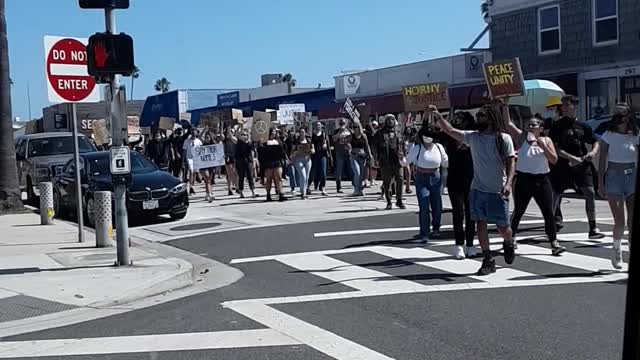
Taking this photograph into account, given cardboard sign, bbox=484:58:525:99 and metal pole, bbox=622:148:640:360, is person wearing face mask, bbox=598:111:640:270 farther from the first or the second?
metal pole, bbox=622:148:640:360

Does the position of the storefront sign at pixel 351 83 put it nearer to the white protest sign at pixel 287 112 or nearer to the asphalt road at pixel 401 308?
the white protest sign at pixel 287 112

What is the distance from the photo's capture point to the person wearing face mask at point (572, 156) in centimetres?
1158

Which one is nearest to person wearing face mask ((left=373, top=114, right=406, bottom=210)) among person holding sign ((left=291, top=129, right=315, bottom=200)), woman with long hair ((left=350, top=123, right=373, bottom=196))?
woman with long hair ((left=350, top=123, right=373, bottom=196))

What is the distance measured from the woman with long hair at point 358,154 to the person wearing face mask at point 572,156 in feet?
29.4

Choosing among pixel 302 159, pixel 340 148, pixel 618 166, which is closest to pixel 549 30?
pixel 340 148

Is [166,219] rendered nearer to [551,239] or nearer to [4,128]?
[4,128]

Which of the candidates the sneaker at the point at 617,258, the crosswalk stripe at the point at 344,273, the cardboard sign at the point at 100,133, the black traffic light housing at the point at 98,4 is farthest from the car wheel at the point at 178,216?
the cardboard sign at the point at 100,133

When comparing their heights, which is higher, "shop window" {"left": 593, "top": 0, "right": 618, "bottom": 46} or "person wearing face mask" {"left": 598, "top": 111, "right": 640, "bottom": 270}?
"shop window" {"left": 593, "top": 0, "right": 618, "bottom": 46}

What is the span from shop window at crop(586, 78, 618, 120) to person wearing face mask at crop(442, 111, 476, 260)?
15.4m

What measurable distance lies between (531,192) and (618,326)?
3678 mm

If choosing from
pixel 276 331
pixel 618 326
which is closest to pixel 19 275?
pixel 276 331

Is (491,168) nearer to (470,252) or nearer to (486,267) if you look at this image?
(486,267)

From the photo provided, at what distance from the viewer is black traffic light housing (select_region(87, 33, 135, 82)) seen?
34.5 feet

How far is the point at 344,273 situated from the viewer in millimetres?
10180
